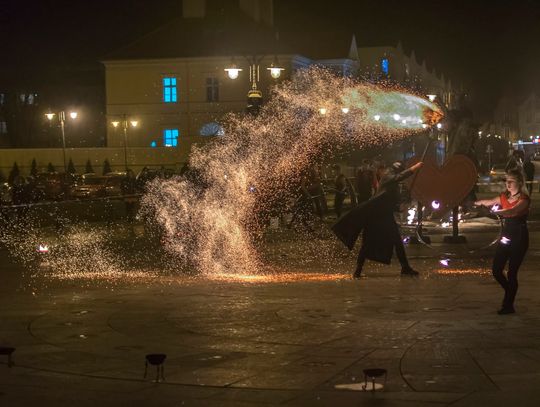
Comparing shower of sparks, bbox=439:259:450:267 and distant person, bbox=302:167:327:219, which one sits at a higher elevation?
distant person, bbox=302:167:327:219

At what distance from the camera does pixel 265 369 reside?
8.45 m

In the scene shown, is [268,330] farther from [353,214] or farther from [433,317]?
[353,214]

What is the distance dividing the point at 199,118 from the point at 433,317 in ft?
194

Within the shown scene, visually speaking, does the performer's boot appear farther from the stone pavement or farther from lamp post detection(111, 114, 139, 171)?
lamp post detection(111, 114, 139, 171)

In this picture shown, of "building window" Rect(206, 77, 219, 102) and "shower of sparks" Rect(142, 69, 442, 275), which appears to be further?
"building window" Rect(206, 77, 219, 102)


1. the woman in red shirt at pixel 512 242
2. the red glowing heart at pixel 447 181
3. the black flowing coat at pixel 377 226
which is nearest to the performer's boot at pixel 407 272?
the black flowing coat at pixel 377 226

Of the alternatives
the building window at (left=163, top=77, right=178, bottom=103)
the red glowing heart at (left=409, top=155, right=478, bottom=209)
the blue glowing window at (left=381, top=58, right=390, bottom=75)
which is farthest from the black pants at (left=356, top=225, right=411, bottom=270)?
the blue glowing window at (left=381, top=58, right=390, bottom=75)

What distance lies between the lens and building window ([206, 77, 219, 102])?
6838cm

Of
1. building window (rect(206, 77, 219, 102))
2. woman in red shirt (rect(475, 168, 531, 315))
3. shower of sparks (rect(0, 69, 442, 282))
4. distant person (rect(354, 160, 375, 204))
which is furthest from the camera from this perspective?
building window (rect(206, 77, 219, 102))

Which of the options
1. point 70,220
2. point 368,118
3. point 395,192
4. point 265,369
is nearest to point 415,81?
point 368,118

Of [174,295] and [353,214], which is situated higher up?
[353,214]

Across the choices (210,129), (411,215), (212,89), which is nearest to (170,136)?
(210,129)

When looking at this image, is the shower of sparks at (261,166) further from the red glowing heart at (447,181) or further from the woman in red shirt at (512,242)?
the woman in red shirt at (512,242)

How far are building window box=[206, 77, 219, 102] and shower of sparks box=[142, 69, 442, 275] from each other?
2.22 m
